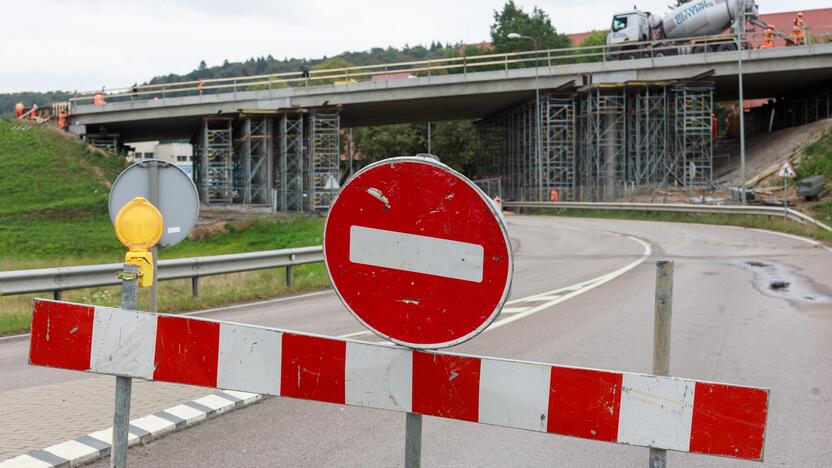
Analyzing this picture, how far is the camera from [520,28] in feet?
341

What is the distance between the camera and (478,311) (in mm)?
3217

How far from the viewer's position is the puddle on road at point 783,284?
14138 millimetres

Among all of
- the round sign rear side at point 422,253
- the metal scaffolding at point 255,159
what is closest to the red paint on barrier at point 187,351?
the round sign rear side at point 422,253

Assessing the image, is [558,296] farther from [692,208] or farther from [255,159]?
[255,159]

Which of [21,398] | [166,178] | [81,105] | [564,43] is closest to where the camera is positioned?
[21,398]

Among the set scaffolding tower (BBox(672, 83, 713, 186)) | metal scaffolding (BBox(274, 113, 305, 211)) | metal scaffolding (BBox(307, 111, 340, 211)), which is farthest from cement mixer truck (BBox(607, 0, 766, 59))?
metal scaffolding (BBox(274, 113, 305, 211))

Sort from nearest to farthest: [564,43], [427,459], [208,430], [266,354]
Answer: [266,354]
[427,459]
[208,430]
[564,43]

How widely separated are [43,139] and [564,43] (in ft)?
229

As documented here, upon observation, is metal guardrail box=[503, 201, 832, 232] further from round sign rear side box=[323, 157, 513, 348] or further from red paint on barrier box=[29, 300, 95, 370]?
red paint on barrier box=[29, 300, 95, 370]

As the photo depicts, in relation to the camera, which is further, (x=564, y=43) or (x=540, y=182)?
(x=564, y=43)

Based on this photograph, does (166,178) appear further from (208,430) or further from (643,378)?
(643,378)

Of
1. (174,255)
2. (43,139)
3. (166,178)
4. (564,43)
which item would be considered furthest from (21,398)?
(564,43)

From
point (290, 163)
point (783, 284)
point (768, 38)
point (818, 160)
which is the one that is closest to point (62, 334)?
point (783, 284)

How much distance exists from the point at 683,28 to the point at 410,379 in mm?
55770
